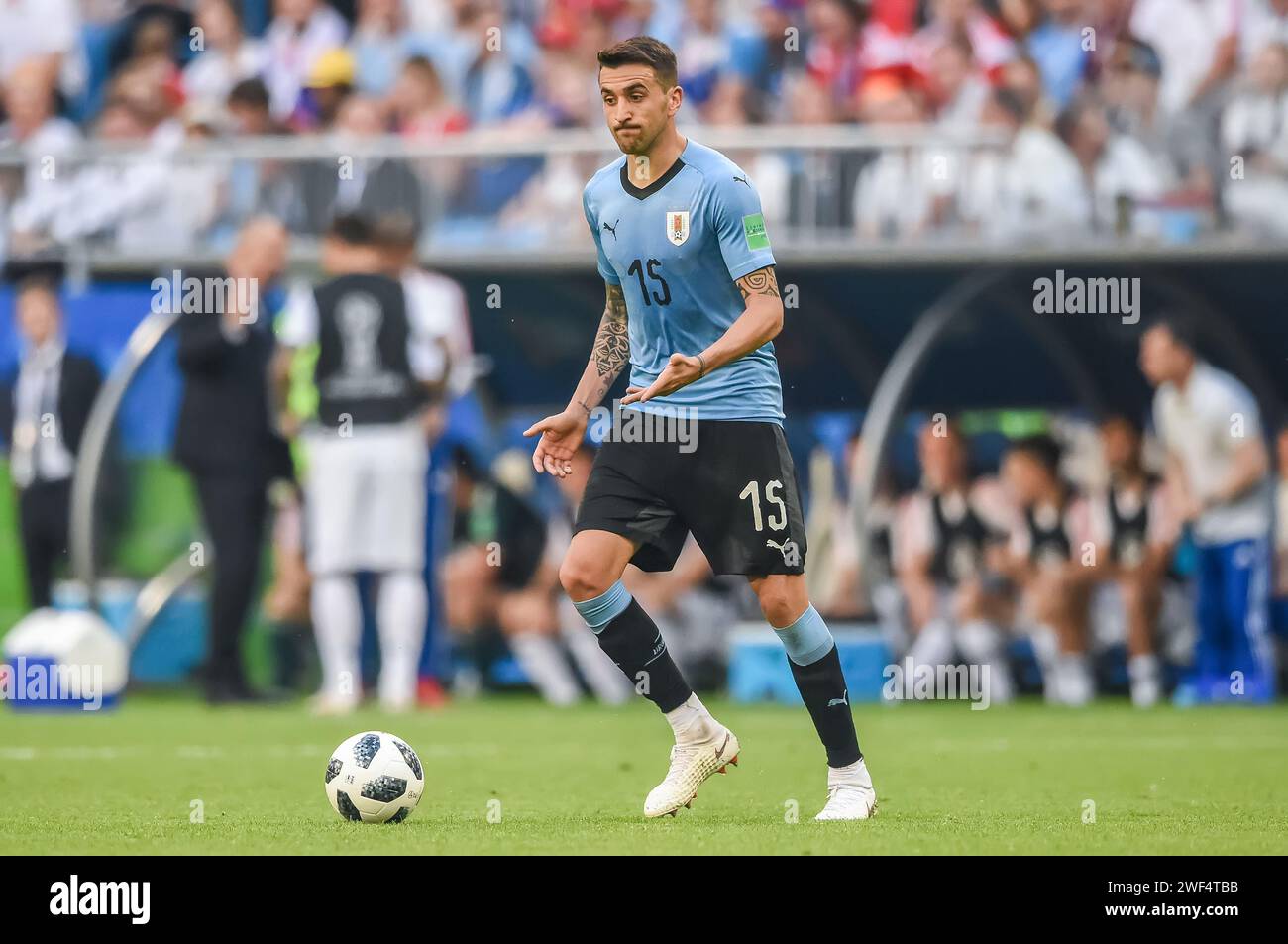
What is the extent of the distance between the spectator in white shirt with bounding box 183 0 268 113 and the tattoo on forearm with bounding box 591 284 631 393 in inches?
414

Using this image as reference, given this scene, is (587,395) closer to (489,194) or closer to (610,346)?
(610,346)

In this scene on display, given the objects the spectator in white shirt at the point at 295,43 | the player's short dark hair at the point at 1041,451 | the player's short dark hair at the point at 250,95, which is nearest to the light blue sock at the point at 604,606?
the player's short dark hair at the point at 1041,451

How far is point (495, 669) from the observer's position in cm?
1470

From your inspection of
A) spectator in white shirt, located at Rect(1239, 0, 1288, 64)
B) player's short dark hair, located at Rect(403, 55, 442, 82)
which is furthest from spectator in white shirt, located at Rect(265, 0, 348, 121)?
spectator in white shirt, located at Rect(1239, 0, 1288, 64)

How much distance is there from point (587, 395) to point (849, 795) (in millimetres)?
1554

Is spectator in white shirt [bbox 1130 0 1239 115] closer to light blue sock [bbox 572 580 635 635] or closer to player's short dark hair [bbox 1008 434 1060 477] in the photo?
player's short dark hair [bbox 1008 434 1060 477]

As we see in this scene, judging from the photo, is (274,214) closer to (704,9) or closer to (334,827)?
(704,9)

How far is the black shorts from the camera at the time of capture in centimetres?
706

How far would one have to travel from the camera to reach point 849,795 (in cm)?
707

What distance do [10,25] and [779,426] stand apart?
12872mm

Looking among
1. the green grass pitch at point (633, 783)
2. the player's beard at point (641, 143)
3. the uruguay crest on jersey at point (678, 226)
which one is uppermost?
the player's beard at point (641, 143)

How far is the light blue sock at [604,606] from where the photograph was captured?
722 centimetres

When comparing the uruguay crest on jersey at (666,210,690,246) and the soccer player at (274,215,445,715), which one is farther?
the soccer player at (274,215,445,715)

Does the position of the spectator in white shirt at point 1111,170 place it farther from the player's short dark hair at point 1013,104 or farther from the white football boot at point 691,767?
the white football boot at point 691,767
